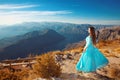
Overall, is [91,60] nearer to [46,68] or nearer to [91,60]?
[91,60]

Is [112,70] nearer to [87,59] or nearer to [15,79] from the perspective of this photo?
[87,59]

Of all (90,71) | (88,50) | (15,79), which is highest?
(88,50)

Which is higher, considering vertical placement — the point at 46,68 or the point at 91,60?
the point at 91,60

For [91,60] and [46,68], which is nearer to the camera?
[91,60]

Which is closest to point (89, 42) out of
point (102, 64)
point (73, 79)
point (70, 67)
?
point (102, 64)

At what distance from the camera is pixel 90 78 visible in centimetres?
1167

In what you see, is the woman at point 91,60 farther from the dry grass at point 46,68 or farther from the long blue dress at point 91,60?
the dry grass at point 46,68

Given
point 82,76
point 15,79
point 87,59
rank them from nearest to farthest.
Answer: point 87,59
point 82,76
point 15,79

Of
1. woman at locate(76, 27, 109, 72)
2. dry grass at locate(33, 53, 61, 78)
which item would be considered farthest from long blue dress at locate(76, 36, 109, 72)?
dry grass at locate(33, 53, 61, 78)

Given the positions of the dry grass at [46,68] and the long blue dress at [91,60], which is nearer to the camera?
the long blue dress at [91,60]

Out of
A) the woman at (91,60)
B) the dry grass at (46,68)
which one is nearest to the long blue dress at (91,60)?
the woman at (91,60)

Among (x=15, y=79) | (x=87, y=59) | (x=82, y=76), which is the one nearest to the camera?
(x=87, y=59)

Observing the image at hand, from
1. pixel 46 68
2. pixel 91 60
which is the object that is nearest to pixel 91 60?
pixel 91 60

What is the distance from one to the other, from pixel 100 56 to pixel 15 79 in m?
4.93
